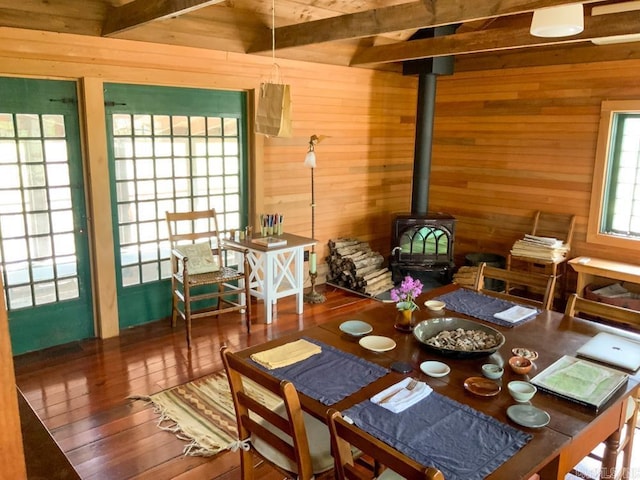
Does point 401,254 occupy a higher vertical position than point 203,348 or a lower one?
higher

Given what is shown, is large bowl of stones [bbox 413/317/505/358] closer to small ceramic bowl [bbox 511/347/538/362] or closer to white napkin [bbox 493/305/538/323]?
small ceramic bowl [bbox 511/347/538/362]

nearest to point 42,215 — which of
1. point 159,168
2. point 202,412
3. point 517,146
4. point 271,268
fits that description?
point 159,168

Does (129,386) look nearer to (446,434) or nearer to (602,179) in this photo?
(446,434)

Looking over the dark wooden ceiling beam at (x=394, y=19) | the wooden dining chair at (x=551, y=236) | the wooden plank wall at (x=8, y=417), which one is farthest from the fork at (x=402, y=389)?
the wooden dining chair at (x=551, y=236)

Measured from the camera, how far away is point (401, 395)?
6.29ft

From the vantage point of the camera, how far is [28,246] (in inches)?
146

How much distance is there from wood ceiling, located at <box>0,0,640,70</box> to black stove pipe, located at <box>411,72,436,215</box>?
0.57m

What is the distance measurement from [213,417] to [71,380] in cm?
110

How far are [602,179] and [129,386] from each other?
4440 mm

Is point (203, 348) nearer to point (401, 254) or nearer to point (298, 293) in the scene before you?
point (298, 293)

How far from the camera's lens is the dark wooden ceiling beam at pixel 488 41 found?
12.2ft

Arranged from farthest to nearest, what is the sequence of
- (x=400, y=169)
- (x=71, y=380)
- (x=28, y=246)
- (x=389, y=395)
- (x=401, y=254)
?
(x=400, y=169)
(x=401, y=254)
(x=28, y=246)
(x=71, y=380)
(x=389, y=395)

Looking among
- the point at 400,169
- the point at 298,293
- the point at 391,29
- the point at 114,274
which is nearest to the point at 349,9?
the point at 391,29

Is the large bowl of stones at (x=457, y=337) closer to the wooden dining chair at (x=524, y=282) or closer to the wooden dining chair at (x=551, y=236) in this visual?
the wooden dining chair at (x=524, y=282)
